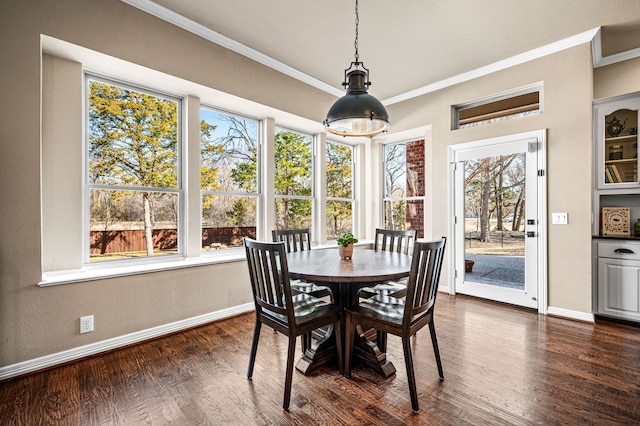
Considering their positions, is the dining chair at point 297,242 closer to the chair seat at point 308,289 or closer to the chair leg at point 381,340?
the chair seat at point 308,289

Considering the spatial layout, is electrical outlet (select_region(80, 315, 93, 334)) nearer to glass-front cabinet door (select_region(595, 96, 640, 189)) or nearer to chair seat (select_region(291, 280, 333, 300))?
chair seat (select_region(291, 280, 333, 300))

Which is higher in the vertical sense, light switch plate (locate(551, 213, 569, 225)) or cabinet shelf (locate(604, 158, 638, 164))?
cabinet shelf (locate(604, 158, 638, 164))

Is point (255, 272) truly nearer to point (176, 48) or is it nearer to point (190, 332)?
point (190, 332)

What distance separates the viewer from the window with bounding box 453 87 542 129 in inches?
142

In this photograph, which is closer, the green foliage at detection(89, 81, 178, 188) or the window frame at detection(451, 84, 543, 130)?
the green foliage at detection(89, 81, 178, 188)

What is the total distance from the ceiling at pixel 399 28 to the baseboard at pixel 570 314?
2798 mm

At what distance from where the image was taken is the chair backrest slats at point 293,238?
315cm

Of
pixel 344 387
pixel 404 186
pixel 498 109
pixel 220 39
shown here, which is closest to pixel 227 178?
pixel 220 39

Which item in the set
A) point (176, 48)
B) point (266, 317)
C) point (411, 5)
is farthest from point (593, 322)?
point (176, 48)

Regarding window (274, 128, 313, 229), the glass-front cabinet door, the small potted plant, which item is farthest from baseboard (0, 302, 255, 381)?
the glass-front cabinet door

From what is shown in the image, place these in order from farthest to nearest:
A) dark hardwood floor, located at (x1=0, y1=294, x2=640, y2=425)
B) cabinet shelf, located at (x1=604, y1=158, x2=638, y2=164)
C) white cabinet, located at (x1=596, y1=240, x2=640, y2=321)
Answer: cabinet shelf, located at (x1=604, y1=158, x2=638, y2=164)
white cabinet, located at (x1=596, y1=240, x2=640, y2=321)
dark hardwood floor, located at (x1=0, y1=294, x2=640, y2=425)

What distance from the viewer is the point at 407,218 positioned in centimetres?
498

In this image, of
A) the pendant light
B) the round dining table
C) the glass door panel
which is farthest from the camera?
the glass door panel

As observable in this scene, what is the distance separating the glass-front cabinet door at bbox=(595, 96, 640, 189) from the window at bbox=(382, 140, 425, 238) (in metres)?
2.06
